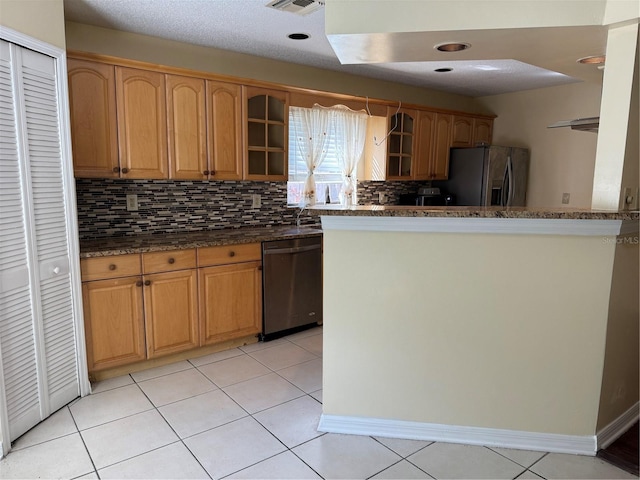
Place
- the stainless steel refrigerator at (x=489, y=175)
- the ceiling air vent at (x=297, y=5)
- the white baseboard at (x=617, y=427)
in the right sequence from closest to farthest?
the white baseboard at (x=617, y=427) → the ceiling air vent at (x=297, y=5) → the stainless steel refrigerator at (x=489, y=175)

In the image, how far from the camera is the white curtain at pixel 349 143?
4.17m

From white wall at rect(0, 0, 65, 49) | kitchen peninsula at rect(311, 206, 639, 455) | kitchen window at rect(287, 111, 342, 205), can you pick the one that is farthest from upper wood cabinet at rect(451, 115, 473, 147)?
white wall at rect(0, 0, 65, 49)

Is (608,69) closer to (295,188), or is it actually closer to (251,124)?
(251,124)

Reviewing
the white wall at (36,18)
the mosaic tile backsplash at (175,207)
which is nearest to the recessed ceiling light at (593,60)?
the mosaic tile backsplash at (175,207)

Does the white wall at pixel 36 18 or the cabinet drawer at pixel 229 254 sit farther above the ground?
the white wall at pixel 36 18

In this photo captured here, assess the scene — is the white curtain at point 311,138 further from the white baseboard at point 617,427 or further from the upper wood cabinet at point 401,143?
the white baseboard at point 617,427

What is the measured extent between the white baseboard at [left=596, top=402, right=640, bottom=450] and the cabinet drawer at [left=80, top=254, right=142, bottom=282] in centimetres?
276

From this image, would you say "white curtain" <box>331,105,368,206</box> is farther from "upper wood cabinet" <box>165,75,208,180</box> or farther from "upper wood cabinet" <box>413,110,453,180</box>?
"upper wood cabinet" <box>165,75,208,180</box>

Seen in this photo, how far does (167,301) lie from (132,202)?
0.87m

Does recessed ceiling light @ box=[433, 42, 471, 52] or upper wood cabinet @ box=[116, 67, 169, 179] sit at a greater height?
recessed ceiling light @ box=[433, 42, 471, 52]

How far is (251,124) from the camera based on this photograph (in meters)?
3.51

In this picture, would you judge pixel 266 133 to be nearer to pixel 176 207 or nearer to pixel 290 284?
pixel 176 207

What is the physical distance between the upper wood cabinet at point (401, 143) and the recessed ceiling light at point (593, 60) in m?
2.14

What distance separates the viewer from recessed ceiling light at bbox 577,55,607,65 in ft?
7.47
